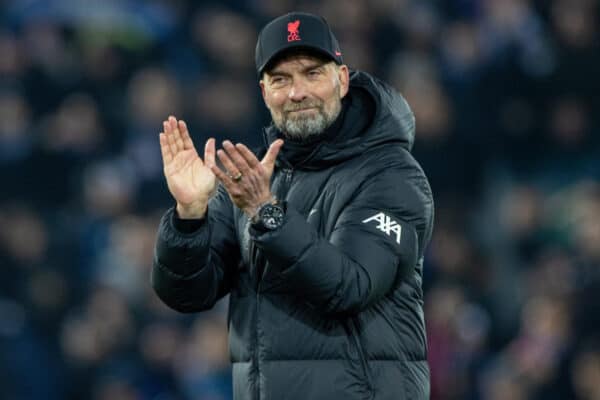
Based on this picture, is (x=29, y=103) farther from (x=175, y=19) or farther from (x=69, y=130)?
(x=175, y=19)

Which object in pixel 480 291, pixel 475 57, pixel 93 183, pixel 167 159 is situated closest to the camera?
pixel 167 159

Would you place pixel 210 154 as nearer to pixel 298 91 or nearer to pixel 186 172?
pixel 186 172

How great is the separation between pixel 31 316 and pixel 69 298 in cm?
25

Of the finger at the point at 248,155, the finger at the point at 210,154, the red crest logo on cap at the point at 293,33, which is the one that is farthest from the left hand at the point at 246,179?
the red crest logo on cap at the point at 293,33

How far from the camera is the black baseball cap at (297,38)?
3.48 m

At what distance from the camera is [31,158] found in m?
8.23

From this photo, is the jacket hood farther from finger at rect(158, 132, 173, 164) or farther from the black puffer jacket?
finger at rect(158, 132, 173, 164)

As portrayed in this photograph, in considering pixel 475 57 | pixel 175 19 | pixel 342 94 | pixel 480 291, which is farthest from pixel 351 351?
pixel 175 19

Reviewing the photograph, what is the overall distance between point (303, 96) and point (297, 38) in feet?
0.51

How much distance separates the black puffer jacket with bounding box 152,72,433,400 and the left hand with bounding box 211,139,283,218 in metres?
0.07

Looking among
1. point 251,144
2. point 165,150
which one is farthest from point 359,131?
point 251,144

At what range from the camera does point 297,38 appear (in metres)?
3.47

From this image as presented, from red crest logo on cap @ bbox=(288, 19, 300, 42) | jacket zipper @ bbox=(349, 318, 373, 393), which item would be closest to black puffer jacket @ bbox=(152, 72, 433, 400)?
jacket zipper @ bbox=(349, 318, 373, 393)

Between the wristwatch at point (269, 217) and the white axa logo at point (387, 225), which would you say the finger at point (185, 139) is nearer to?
the wristwatch at point (269, 217)
